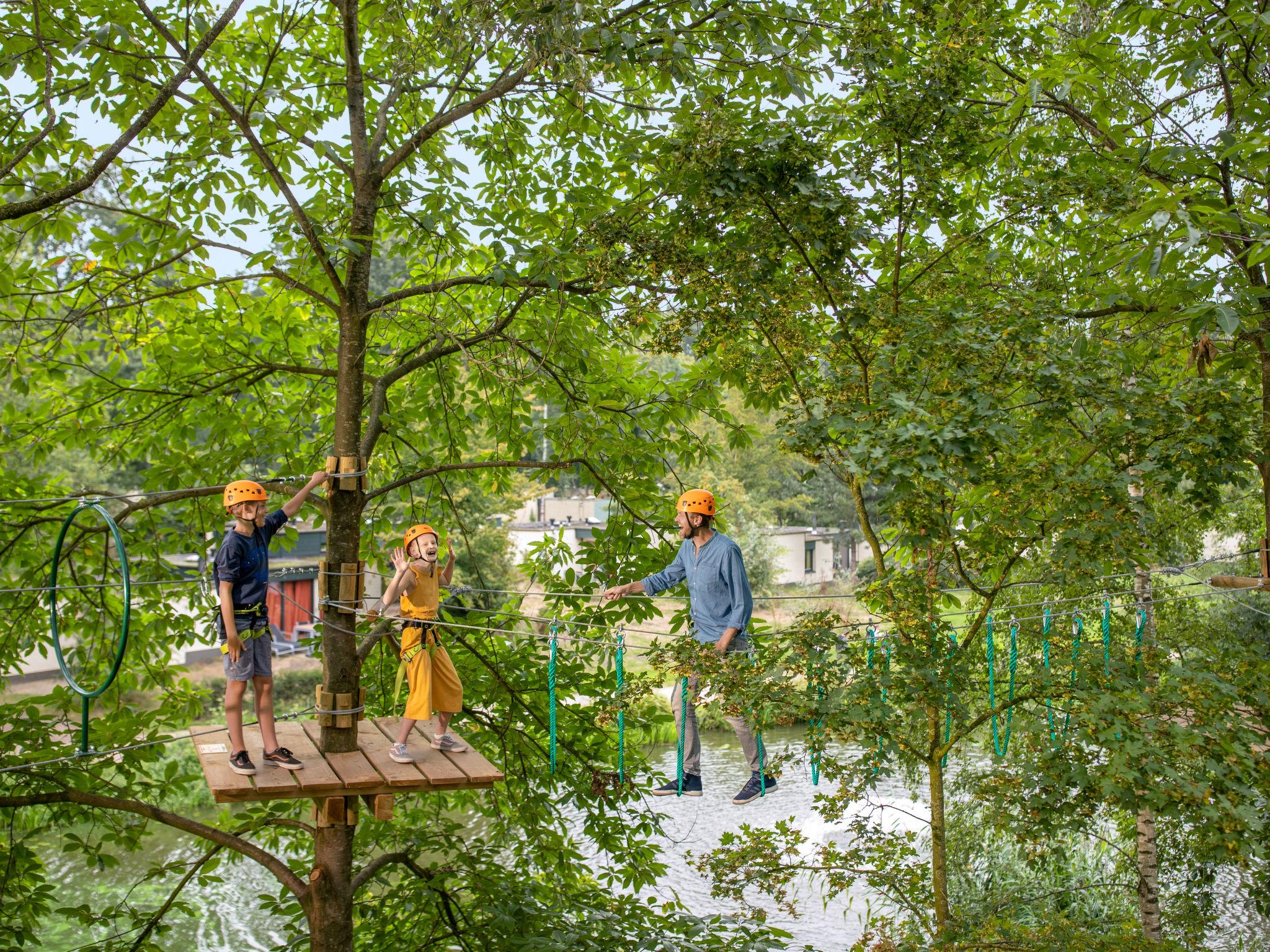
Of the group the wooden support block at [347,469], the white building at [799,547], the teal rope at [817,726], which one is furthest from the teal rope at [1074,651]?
the white building at [799,547]

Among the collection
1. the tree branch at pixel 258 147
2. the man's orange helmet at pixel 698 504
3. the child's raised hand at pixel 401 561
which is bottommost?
the child's raised hand at pixel 401 561

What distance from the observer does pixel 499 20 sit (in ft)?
14.9

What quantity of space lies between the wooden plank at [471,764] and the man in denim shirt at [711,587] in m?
0.88

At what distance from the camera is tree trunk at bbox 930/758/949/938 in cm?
484

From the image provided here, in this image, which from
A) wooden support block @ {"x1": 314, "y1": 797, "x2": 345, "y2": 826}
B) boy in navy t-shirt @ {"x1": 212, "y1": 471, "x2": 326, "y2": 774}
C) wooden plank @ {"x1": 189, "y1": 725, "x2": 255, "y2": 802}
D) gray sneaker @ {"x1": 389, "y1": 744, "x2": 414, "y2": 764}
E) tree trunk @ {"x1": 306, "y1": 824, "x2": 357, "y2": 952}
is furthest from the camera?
tree trunk @ {"x1": 306, "y1": 824, "x2": 357, "y2": 952}

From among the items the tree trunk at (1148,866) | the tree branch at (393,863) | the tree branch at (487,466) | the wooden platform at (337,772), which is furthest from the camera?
the tree trunk at (1148,866)

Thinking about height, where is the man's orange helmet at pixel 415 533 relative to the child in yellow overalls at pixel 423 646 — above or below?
above

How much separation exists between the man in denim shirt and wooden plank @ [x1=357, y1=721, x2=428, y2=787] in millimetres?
1148

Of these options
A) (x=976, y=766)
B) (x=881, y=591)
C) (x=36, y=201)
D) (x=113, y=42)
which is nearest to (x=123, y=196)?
(x=113, y=42)

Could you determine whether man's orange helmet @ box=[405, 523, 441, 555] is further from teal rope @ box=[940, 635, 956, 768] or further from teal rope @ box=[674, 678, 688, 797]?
teal rope @ box=[940, 635, 956, 768]

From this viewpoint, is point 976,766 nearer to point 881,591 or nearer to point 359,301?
point 881,591

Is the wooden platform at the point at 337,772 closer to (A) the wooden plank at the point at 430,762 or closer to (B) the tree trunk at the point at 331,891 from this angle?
(A) the wooden plank at the point at 430,762

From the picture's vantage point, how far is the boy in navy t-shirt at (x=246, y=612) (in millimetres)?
4234

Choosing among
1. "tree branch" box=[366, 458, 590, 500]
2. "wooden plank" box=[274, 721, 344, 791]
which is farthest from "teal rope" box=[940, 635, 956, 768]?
"wooden plank" box=[274, 721, 344, 791]
